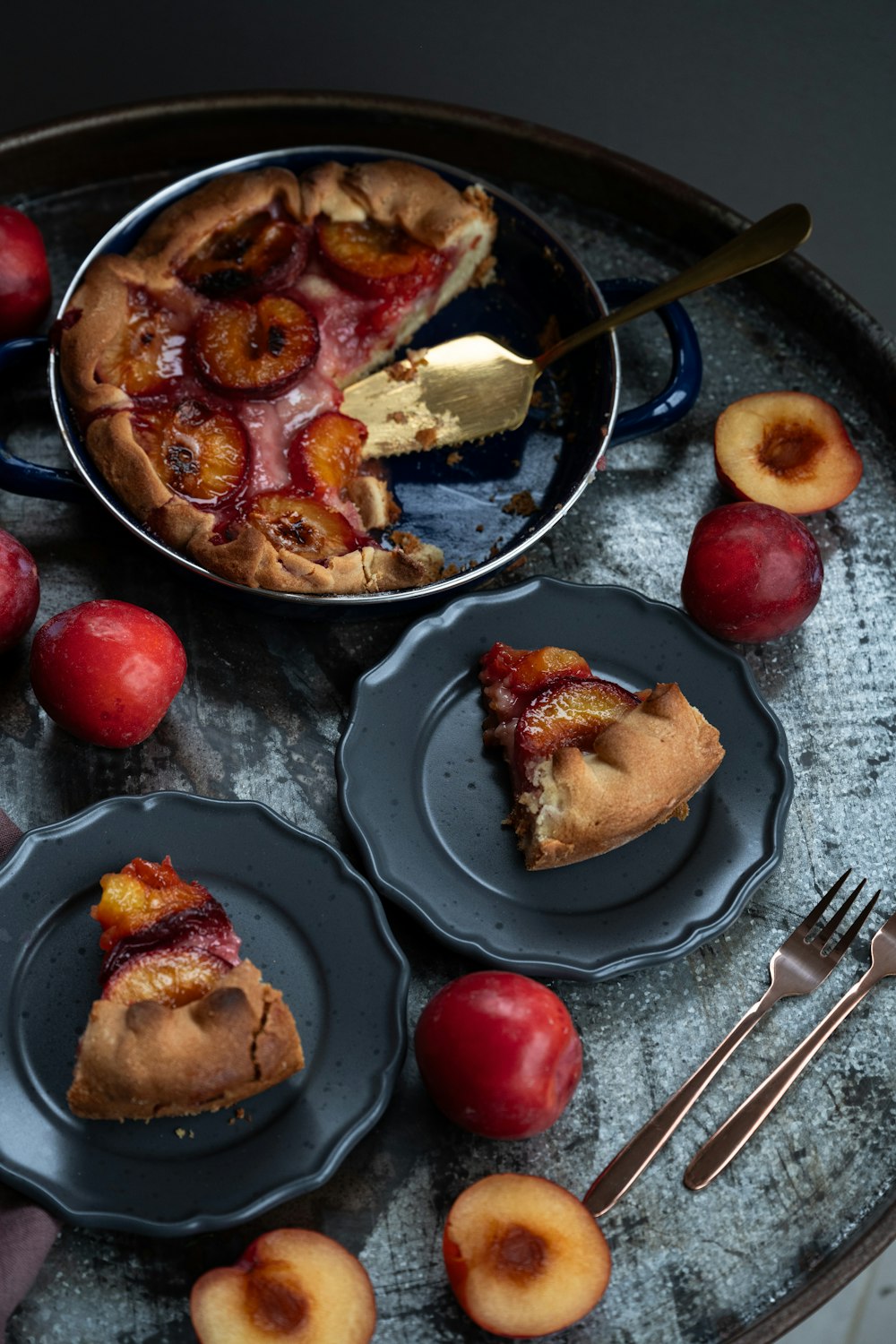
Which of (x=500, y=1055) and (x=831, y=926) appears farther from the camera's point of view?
(x=831, y=926)

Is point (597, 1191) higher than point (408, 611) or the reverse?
the reverse

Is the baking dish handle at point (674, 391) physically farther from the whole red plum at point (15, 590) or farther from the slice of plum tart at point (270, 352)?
the whole red plum at point (15, 590)

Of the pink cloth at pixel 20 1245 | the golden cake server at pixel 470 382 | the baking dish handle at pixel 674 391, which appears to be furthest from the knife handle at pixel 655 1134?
the golden cake server at pixel 470 382

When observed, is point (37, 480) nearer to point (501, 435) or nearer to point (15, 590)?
point (15, 590)

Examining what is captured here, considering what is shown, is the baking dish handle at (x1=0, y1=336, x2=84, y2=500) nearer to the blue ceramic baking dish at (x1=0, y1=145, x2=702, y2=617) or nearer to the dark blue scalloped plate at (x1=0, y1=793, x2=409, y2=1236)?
the blue ceramic baking dish at (x1=0, y1=145, x2=702, y2=617)

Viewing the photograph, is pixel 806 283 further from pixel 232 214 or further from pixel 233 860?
pixel 233 860

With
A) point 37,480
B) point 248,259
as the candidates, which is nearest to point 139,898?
point 37,480

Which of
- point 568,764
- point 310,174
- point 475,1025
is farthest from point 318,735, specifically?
point 310,174
